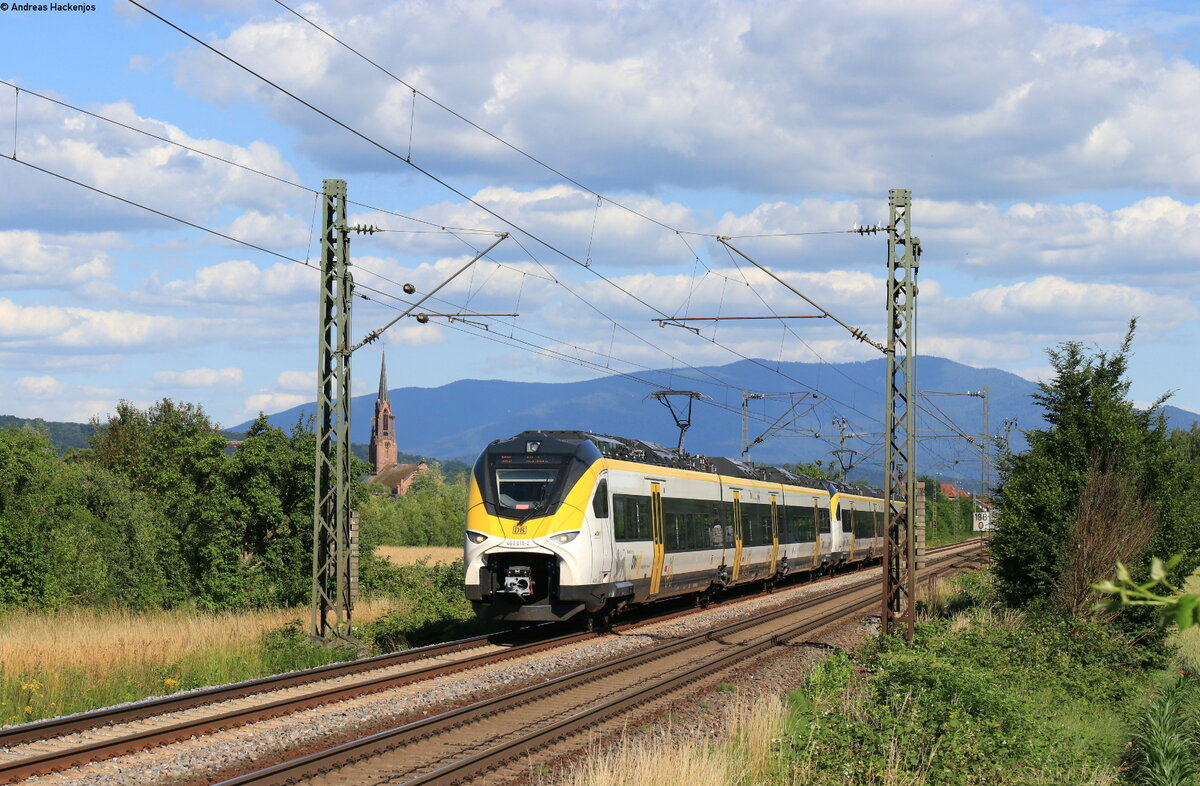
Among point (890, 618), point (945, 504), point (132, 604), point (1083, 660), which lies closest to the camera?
point (1083, 660)

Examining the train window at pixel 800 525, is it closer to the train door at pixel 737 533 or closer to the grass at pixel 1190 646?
the train door at pixel 737 533

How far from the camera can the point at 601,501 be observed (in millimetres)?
22359

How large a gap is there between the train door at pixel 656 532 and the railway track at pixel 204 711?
5.64 metres

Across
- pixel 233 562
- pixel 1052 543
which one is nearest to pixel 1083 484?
pixel 1052 543

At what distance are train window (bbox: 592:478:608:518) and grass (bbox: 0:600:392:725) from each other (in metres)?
5.10

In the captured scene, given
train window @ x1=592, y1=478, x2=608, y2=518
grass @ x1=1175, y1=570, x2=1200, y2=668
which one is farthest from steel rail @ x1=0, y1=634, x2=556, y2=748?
grass @ x1=1175, y1=570, x2=1200, y2=668

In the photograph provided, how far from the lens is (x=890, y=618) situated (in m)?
23.3

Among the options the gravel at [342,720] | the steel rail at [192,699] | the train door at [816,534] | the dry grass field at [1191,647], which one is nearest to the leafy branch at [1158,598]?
the gravel at [342,720]

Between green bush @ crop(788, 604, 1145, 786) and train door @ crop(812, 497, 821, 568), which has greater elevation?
train door @ crop(812, 497, 821, 568)

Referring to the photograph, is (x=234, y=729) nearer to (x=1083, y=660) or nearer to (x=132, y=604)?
(x=1083, y=660)

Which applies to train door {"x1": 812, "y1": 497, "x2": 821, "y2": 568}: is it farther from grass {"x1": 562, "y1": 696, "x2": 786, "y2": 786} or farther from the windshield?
grass {"x1": 562, "y1": 696, "x2": 786, "y2": 786}

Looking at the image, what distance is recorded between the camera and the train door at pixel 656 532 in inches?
989

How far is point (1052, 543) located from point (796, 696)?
992 centimetres

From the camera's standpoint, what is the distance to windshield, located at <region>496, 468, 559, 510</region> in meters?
21.9
